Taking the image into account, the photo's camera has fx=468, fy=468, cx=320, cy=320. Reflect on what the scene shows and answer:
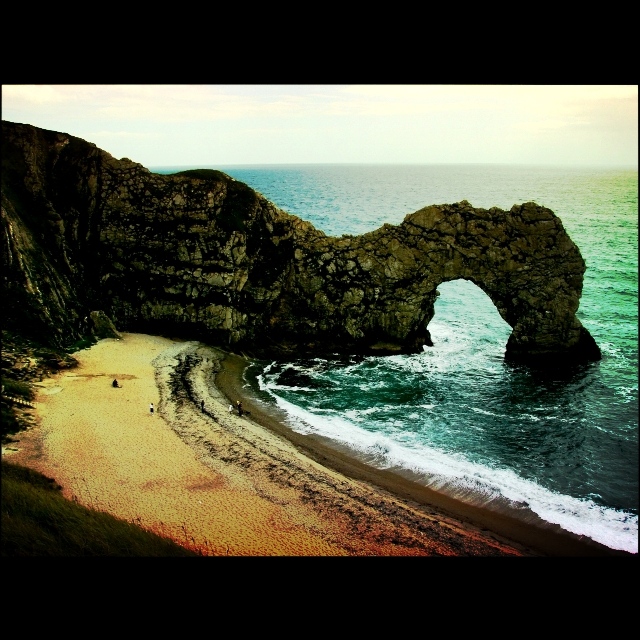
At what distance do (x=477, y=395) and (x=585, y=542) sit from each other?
867 centimetres

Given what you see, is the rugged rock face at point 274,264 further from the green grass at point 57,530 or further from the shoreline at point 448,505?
the green grass at point 57,530

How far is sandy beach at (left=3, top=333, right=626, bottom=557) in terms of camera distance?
10.7 meters

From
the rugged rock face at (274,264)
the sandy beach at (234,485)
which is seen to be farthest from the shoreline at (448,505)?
the rugged rock face at (274,264)

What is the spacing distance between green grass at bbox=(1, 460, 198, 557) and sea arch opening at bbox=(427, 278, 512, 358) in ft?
65.2

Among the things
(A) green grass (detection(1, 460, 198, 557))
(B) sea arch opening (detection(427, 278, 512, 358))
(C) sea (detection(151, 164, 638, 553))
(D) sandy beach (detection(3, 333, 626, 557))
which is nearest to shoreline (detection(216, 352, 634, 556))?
(D) sandy beach (detection(3, 333, 626, 557))

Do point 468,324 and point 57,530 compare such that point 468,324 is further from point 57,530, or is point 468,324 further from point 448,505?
point 57,530

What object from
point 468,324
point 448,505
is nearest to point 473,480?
point 448,505

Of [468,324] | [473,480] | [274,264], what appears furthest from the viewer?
[468,324]

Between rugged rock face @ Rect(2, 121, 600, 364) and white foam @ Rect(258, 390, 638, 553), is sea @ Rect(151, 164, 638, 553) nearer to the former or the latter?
white foam @ Rect(258, 390, 638, 553)

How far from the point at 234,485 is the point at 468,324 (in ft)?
67.4

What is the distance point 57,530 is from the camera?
666 centimetres
